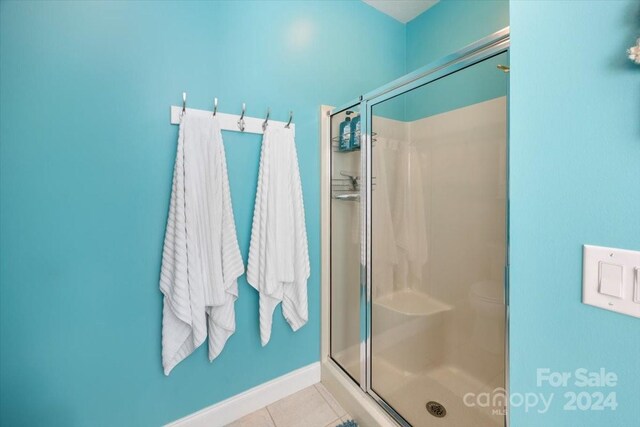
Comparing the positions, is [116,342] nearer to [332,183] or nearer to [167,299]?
[167,299]

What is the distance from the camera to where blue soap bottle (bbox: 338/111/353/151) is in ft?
5.04

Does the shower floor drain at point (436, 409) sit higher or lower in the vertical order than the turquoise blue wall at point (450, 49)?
lower

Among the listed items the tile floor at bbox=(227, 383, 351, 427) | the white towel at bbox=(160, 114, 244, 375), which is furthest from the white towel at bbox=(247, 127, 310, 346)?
the tile floor at bbox=(227, 383, 351, 427)

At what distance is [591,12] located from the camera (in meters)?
0.47

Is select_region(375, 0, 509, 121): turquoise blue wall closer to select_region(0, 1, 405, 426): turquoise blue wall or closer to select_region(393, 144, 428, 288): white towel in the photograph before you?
select_region(393, 144, 428, 288): white towel

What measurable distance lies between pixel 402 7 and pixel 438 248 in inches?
63.9

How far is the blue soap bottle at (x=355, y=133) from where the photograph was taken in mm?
Answer: 1491

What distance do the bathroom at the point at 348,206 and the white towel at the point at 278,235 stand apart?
0.18 feet

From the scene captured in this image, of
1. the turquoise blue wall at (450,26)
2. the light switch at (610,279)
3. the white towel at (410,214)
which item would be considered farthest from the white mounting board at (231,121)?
the light switch at (610,279)

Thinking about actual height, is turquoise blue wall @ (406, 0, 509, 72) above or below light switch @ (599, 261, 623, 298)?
above

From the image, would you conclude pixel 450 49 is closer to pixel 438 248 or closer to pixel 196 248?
pixel 438 248

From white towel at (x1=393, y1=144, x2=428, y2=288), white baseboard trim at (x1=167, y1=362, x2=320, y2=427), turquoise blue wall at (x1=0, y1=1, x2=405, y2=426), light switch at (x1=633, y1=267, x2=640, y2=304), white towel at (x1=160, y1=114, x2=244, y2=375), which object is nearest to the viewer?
light switch at (x1=633, y1=267, x2=640, y2=304)

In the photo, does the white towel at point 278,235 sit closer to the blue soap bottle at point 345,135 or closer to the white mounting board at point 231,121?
the white mounting board at point 231,121

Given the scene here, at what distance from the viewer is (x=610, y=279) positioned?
0.46 meters
